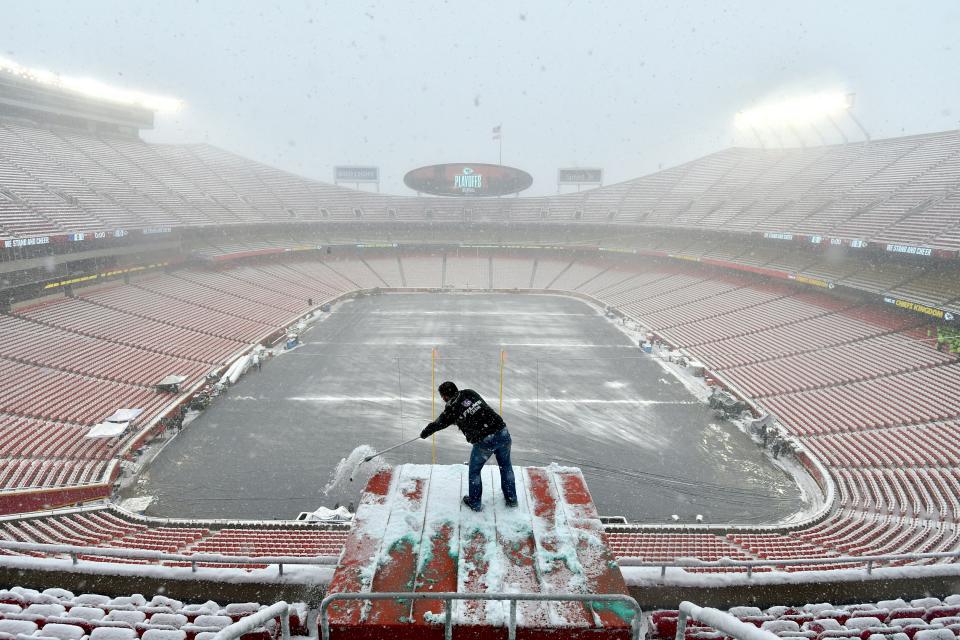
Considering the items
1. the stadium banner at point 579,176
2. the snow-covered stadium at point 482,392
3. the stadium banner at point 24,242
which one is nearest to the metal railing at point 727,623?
the snow-covered stadium at point 482,392

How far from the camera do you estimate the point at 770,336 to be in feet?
88.8

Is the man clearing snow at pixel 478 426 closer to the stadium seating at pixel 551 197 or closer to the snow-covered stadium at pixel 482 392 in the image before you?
the snow-covered stadium at pixel 482 392

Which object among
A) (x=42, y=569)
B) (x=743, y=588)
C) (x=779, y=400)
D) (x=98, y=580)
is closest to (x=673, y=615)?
(x=743, y=588)

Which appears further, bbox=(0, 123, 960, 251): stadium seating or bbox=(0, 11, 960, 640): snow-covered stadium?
bbox=(0, 123, 960, 251): stadium seating

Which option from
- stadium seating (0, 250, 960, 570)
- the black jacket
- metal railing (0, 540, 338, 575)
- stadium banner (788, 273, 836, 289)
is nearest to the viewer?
metal railing (0, 540, 338, 575)

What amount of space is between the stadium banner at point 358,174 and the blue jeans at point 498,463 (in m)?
58.7

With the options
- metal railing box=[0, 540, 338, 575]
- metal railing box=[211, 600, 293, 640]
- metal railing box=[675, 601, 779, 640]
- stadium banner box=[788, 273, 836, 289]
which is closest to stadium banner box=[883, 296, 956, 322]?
stadium banner box=[788, 273, 836, 289]

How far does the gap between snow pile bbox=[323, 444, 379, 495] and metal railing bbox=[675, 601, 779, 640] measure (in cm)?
1177

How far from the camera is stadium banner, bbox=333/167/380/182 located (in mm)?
59750

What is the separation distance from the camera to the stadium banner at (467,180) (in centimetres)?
5403

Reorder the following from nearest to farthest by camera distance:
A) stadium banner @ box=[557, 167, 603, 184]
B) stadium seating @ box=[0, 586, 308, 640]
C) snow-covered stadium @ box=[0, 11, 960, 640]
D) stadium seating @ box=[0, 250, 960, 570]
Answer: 1. stadium seating @ box=[0, 586, 308, 640]
2. snow-covered stadium @ box=[0, 11, 960, 640]
3. stadium seating @ box=[0, 250, 960, 570]
4. stadium banner @ box=[557, 167, 603, 184]

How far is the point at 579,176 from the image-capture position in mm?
58062

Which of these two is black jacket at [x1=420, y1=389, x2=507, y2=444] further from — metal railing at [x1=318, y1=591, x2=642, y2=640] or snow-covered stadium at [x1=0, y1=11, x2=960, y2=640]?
metal railing at [x1=318, y1=591, x2=642, y2=640]

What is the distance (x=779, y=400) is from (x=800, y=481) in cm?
586
